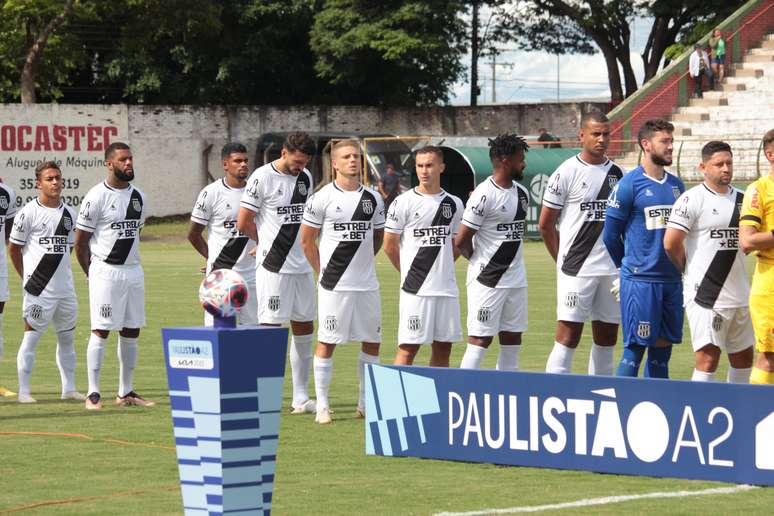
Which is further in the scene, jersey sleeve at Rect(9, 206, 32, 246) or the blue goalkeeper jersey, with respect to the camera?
jersey sleeve at Rect(9, 206, 32, 246)

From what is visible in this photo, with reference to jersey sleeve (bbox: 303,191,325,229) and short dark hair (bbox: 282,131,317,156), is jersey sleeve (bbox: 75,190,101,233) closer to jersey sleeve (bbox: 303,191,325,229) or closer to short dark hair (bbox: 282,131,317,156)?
short dark hair (bbox: 282,131,317,156)

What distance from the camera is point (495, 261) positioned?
11445 millimetres

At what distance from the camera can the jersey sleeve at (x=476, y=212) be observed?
11320 millimetres

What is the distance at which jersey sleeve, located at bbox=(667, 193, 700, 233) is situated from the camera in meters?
10.2

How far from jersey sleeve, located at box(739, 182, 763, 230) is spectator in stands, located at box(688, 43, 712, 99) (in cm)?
3332

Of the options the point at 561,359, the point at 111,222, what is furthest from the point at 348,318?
the point at 111,222

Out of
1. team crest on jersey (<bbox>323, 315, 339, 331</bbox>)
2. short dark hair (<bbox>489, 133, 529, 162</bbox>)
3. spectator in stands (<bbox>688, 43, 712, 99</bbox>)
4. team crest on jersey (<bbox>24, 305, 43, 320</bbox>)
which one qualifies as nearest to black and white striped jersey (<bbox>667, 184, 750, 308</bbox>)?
short dark hair (<bbox>489, 133, 529, 162</bbox>)

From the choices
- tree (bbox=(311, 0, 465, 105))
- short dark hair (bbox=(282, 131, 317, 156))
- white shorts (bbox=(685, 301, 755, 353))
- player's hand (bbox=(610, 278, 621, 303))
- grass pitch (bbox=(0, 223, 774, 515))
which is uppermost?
tree (bbox=(311, 0, 465, 105))

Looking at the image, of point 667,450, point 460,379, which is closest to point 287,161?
point 460,379

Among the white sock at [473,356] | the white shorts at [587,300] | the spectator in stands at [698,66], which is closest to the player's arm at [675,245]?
the white shorts at [587,300]

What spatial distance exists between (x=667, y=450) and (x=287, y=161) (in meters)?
5.04

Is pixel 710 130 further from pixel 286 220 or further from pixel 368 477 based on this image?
pixel 368 477

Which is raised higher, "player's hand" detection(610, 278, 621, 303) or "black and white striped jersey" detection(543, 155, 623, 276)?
"black and white striped jersey" detection(543, 155, 623, 276)

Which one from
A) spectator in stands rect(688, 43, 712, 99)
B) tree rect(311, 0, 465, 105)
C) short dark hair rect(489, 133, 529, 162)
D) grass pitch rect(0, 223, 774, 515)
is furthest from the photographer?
tree rect(311, 0, 465, 105)
